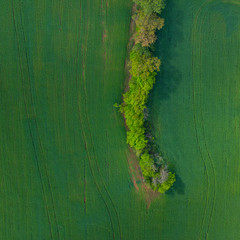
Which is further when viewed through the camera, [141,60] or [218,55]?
[218,55]

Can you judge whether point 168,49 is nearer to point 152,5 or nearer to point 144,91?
point 152,5

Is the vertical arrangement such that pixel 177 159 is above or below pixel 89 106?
below

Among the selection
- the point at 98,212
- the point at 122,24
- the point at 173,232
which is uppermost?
the point at 122,24

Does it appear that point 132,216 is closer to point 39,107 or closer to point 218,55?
point 39,107

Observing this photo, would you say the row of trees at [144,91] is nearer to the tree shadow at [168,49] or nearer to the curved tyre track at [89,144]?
the tree shadow at [168,49]

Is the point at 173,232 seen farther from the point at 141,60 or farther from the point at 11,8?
the point at 11,8

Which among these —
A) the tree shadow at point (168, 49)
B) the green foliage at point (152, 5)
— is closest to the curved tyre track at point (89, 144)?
the green foliage at point (152, 5)

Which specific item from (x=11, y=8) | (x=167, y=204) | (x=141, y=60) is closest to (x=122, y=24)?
(x=141, y=60)
